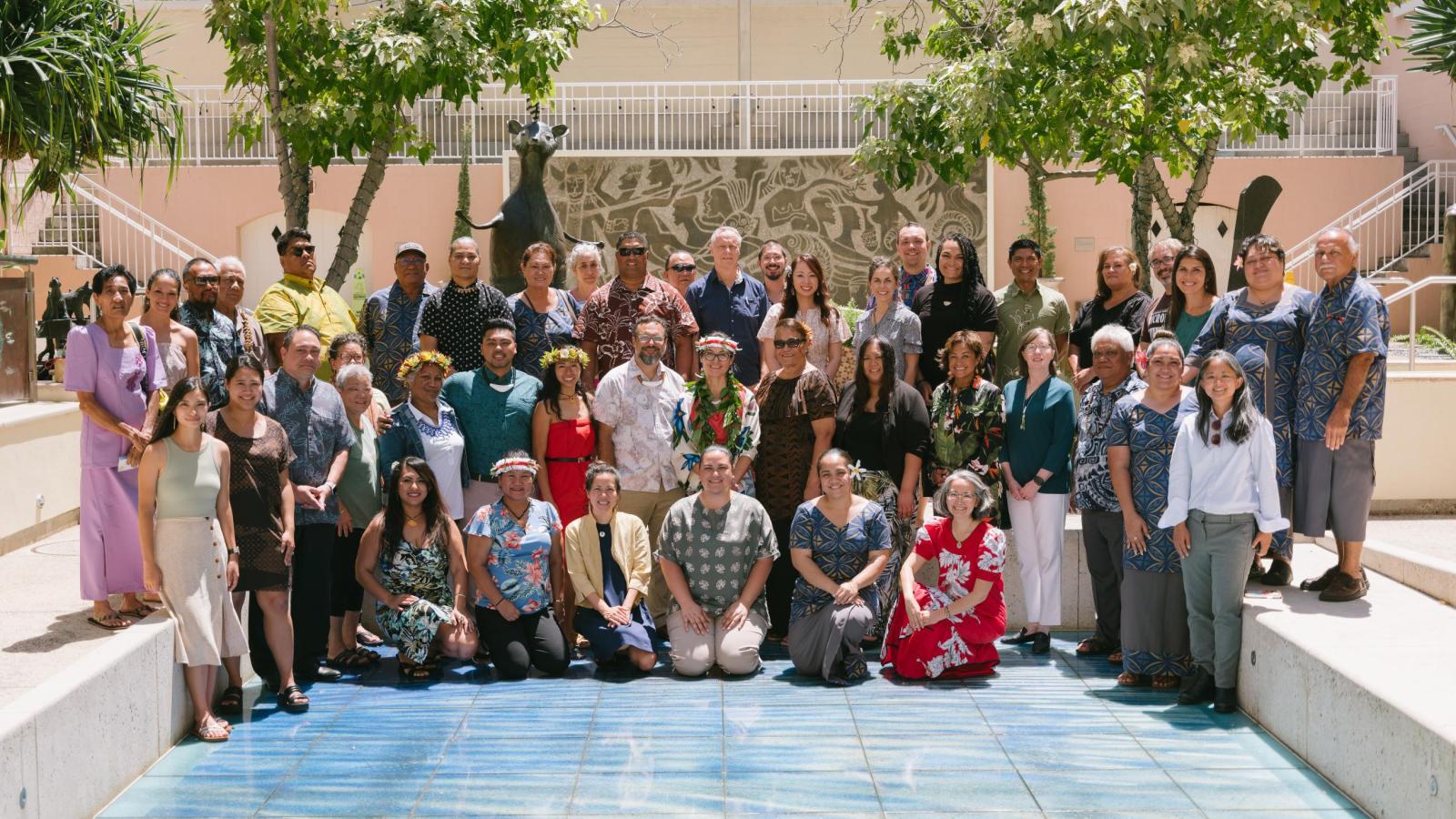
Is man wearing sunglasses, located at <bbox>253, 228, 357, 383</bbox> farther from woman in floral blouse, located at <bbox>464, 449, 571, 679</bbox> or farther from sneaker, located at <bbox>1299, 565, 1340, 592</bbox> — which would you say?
sneaker, located at <bbox>1299, 565, 1340, 592</bbox>

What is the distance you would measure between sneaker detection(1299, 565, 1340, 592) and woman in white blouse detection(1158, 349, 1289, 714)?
0.64 meters

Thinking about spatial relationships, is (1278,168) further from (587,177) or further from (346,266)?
(346,266)

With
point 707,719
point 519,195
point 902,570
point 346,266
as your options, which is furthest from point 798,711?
point 346,266

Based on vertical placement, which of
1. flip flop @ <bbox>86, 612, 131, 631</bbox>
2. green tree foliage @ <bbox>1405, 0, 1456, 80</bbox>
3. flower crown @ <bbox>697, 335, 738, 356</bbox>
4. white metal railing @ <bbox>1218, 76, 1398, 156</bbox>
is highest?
white metal railing @ <bbox>1218, 76, 1398, 156</bbox>

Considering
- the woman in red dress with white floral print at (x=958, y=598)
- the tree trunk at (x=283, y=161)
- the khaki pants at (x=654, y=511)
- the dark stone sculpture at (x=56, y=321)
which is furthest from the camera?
Result: the dark stone sculpture at (x=56, y=321)

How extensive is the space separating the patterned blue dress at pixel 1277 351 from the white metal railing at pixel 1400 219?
1122 centimetres

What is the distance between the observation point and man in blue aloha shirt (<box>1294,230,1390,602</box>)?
6504 millimetres

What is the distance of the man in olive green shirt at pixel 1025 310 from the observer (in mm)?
8031

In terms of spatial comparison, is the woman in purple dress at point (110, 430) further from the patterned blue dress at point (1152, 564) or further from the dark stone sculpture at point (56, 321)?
the dark stone sculpture at point (56, 321)

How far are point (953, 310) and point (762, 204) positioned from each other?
10.6 metres

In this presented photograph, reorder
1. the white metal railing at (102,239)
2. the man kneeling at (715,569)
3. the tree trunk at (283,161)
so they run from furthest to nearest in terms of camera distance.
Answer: the white metal railing at (102,239)
the tree trunk at (283,161)
the man kneeling at (715,569)

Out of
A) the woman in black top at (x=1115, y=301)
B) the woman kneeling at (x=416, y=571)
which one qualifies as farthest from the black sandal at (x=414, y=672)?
the woman in black top at (x=1115, y=301)

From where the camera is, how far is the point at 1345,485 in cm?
662

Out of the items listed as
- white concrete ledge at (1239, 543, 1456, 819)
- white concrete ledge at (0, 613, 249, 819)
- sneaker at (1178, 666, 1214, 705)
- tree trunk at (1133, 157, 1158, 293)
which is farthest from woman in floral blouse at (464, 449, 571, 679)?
tree trunk at (1133, 157, 1158, 293)
